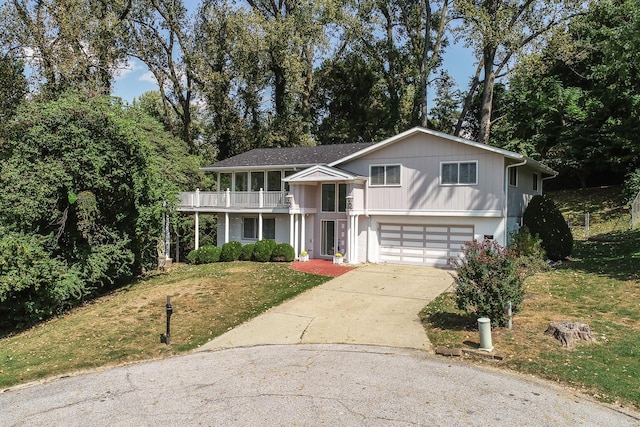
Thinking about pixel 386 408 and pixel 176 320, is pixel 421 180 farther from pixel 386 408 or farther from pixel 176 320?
pixel 386 408

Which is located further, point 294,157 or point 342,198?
point 294,157

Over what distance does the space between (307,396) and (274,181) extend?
18.1m

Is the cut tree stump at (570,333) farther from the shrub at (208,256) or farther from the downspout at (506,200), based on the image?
the shrub at (208,256)

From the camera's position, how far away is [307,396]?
6.59 metres

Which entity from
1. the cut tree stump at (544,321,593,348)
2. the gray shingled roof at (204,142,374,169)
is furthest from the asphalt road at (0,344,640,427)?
the gray shingled roof at (204,142,374,169)

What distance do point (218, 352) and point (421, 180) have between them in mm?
12581

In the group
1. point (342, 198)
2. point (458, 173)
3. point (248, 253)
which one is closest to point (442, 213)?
A: point (458, 173)

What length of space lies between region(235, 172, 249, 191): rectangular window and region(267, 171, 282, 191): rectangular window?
4.89 feet

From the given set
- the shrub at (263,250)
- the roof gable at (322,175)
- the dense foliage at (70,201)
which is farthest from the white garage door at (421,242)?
the dense foliage at (70,201)

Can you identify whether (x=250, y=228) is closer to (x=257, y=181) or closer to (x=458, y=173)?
(x=257, y=181)

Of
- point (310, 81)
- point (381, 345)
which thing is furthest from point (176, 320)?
point (310, 81)

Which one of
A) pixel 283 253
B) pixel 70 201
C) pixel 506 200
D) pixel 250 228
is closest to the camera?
pixel 70 201

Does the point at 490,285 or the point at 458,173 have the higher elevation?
the point at 458,173

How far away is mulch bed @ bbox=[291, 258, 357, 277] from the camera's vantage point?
1772cm
